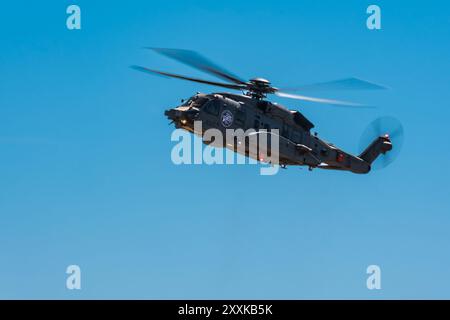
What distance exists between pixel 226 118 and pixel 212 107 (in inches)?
49.2

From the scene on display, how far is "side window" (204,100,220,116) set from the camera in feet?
206

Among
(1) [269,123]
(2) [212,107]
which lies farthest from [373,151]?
(2) [212,107]

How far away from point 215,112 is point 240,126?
7.34 ft

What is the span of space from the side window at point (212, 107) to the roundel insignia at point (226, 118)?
19.1 inches

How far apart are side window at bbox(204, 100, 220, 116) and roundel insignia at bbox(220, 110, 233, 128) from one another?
0.48m

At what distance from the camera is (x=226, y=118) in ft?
208

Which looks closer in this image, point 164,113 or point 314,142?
point 164,113

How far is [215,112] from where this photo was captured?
6288 cm

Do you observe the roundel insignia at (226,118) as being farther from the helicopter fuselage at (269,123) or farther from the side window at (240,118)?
the side window at (240,118)
